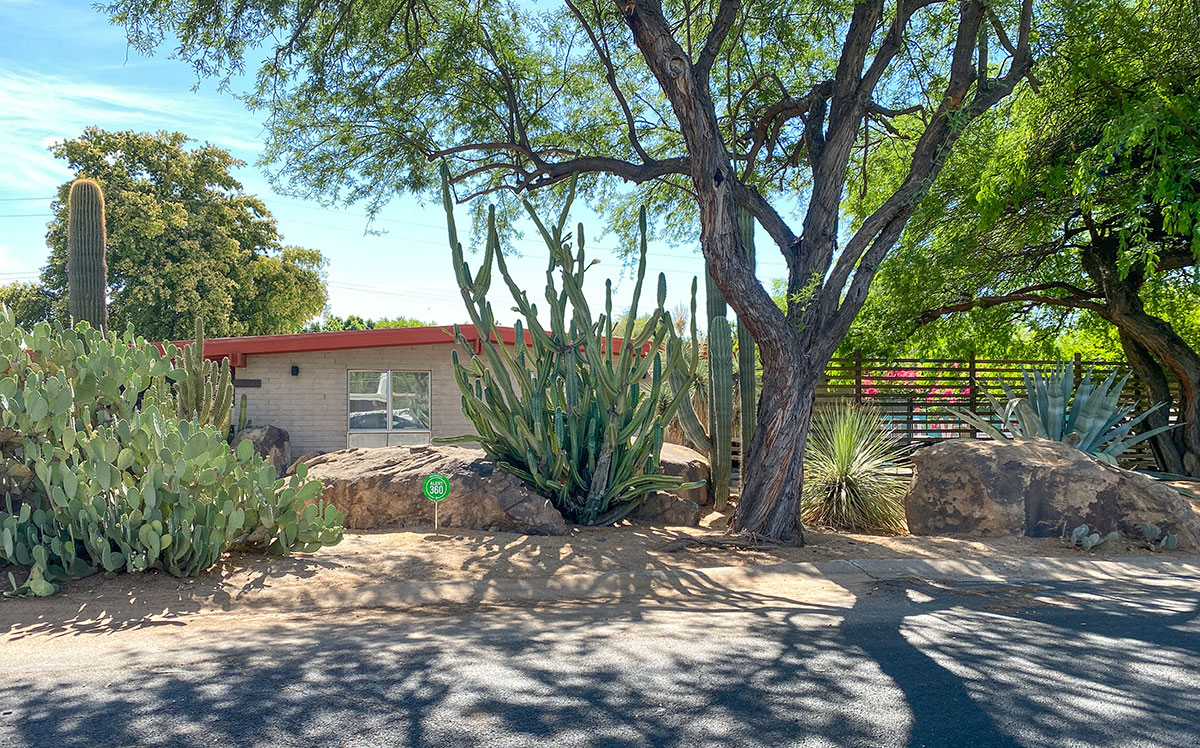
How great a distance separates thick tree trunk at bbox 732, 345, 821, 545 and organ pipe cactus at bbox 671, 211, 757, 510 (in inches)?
69.6

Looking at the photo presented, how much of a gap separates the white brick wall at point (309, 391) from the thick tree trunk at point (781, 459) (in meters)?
9.37

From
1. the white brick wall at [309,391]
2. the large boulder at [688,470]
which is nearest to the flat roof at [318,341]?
the white brick wall at [309,391]

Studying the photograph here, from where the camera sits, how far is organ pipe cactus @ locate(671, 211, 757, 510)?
10.7 meters

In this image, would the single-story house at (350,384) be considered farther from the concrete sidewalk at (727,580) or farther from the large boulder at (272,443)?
the concrete sidewalk at (727,580)

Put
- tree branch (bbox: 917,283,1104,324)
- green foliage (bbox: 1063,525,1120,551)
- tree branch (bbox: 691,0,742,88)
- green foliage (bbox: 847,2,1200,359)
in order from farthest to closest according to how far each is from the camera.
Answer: tree branch (bbox: 917,283,1104,324) < green foliage (bbox: 847,2,1200,359) < tree branch (bbox: 691,0,742,88) < green foliage (bbox: 1063,525,1120,551)

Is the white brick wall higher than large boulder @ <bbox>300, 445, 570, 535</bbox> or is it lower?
higher

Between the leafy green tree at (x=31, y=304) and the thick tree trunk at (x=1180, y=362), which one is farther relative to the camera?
the leafy green tree at (x=31, y=304)

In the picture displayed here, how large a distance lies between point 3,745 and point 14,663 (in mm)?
1473

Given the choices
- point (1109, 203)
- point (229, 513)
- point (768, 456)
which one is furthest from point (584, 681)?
point (1109, 203)

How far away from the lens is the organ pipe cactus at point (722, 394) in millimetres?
10688

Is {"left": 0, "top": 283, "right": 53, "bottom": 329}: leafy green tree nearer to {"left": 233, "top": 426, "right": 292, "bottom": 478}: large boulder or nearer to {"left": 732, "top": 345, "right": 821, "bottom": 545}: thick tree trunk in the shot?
{"left": 233, "top": 426, "right": 292, "bottom": 478}: large boulder

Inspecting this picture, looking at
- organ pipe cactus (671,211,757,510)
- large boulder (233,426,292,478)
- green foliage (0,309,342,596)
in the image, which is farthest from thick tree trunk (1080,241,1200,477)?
large boulder (233,426,292,478)

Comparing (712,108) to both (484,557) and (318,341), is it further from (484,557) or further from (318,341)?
(318,341)

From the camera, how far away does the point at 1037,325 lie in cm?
1745
